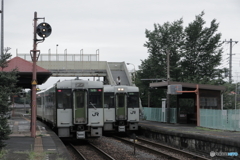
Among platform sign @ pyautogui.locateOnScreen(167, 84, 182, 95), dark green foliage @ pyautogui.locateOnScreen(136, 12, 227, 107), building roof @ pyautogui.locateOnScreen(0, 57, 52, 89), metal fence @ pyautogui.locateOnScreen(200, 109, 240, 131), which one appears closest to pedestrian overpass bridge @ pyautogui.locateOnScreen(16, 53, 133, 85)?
dark green foliage @ pyautogui.locateOnScreen(136, 12, 227, 107)

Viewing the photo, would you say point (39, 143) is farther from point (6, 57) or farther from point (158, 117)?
point (158, 117)

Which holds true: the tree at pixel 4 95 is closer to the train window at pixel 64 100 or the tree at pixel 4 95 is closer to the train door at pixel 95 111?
the train window at pixel 64 100

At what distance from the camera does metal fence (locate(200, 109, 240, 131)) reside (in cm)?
2114

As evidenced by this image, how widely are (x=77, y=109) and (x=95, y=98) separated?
3.34 feet

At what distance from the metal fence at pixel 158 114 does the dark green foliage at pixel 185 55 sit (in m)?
3.14

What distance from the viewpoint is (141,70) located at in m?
39.6

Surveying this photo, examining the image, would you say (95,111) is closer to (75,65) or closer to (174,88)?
(174,88)

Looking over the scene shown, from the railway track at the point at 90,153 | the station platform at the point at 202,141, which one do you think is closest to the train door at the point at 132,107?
the station platform at the point at 202,141

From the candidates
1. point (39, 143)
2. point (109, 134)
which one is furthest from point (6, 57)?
point (109, 134)

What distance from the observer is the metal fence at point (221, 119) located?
21141mm

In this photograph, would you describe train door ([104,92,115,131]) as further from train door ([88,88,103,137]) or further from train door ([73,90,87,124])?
train door ([73,90,87,124])

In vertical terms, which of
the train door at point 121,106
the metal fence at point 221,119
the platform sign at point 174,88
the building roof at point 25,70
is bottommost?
the metal fence at point 221,119

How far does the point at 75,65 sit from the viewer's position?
42500 millimetres

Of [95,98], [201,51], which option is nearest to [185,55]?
[201,51]
